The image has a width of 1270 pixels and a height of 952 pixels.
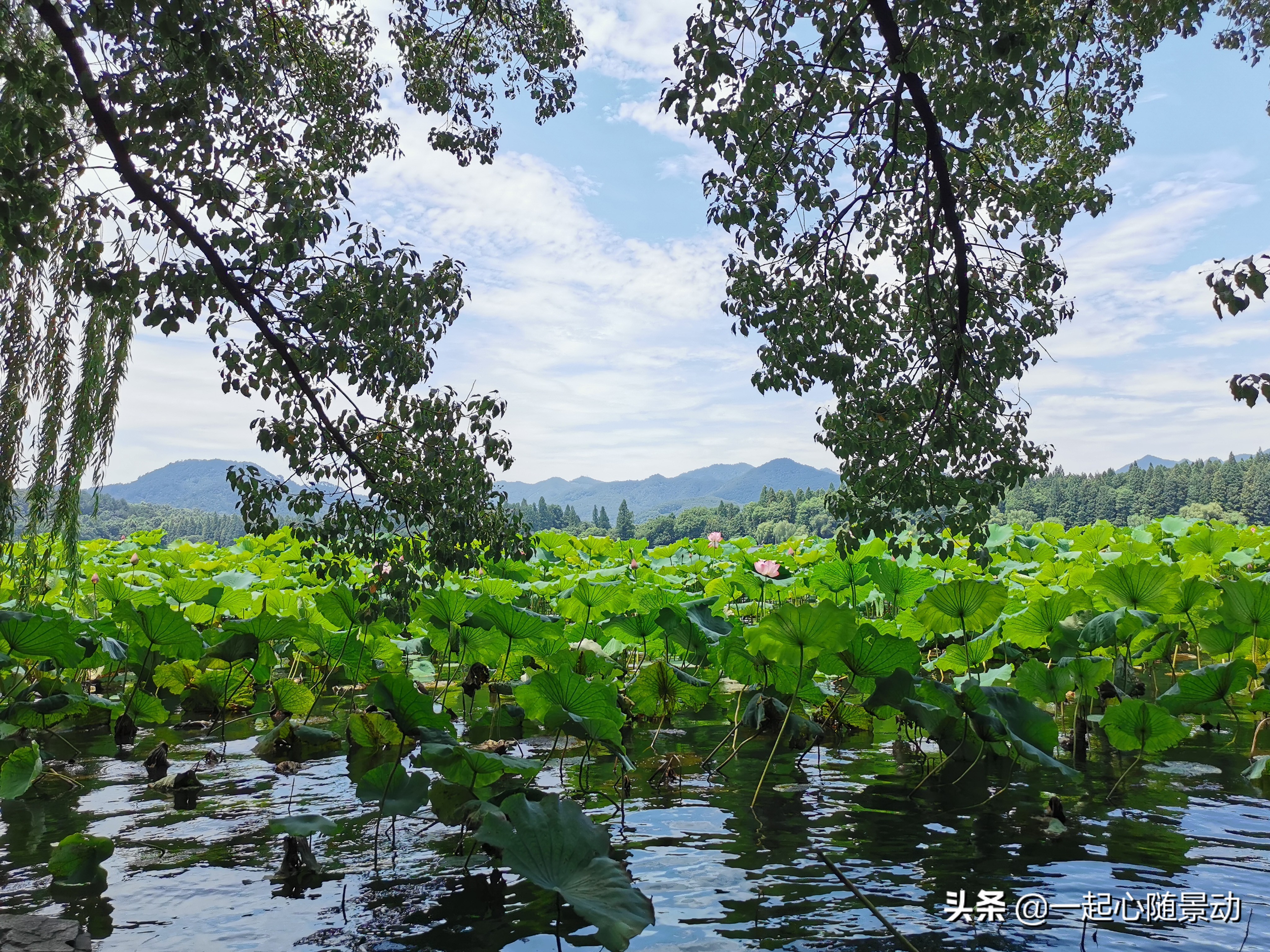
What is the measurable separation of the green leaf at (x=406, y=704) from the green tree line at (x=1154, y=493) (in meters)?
47.7

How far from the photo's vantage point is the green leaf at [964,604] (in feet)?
13.2

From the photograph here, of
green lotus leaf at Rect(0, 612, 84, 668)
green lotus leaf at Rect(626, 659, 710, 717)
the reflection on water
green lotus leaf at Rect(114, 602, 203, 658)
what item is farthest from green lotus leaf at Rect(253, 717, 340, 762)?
green lotus leaf at Rect(626, 659, 710, 717)

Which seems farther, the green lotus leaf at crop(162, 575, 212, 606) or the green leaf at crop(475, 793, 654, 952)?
the green lotus leaf at crop(162, 575, 212, 606)

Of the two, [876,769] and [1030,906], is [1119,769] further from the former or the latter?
[1030,906]

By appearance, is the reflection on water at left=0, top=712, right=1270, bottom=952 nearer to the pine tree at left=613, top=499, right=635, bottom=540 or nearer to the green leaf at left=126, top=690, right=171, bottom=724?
the green leaf at left=126, top=690, right=171, bottom=724

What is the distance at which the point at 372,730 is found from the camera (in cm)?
414

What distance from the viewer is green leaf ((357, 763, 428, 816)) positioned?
2660mm

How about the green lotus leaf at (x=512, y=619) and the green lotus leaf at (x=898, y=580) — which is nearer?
the green lotus leaf at (x=512, y=619)

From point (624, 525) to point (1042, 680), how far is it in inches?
2022

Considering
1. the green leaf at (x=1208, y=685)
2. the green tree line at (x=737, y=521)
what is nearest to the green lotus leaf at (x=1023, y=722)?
the green leaf at (x=1208, y=685)

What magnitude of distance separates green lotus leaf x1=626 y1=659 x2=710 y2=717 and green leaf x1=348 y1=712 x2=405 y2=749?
49.9 inches

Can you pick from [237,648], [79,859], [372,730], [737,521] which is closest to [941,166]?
[372,730]

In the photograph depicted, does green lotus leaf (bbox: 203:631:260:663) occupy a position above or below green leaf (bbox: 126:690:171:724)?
above

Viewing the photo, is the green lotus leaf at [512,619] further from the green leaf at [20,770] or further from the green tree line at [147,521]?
the green tree line at [147,521]
